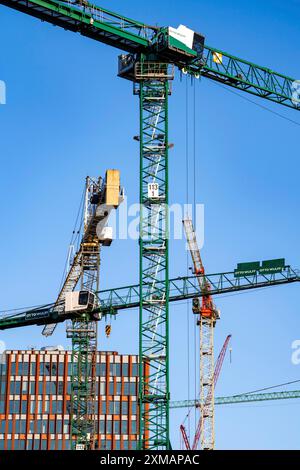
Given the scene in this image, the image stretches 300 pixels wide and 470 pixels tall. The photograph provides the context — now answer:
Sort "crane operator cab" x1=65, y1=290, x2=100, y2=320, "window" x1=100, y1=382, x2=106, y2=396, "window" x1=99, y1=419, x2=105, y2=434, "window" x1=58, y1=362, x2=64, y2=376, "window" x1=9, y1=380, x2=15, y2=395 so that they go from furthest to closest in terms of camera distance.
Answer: "window" x1=9, y1=380, x2=15, y2=395, "window" x1=58, y1=362, x2=64, y2=376, "window" x1=100, y1=382, x2=106, y2=396, "window" x1=99, y1=419, x2=105, y2=434, "crane operator cab" x1=65, y1=290, x2=100, y2=320

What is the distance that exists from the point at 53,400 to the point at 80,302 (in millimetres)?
71208

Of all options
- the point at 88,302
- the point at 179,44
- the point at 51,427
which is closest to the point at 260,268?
the point at 88,302

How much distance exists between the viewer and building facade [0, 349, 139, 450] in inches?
7151

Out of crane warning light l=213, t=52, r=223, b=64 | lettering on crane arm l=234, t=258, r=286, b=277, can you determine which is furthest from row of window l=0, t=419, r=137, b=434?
crane warning light l=213, t=52, r=223, b=64

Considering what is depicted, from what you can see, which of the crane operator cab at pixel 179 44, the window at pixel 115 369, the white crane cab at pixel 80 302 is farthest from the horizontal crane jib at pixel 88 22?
the window at pixel 115 369

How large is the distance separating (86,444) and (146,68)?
53831 millimetres

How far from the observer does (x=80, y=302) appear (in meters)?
118

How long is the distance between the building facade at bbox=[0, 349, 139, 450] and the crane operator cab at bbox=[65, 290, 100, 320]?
216 feet

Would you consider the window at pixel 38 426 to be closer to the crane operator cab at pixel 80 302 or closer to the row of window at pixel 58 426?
the row of window at pixel 58 426

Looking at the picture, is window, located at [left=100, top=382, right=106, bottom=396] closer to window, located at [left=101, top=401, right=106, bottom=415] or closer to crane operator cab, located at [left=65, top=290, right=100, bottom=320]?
window, located at [left=101, top=401, right=106, bottom=415]

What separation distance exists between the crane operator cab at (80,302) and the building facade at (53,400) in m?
65.8

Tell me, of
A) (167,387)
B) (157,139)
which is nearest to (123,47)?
(157,139)

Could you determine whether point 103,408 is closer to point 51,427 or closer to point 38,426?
point 51,427

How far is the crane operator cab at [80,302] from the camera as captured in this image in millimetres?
116938
